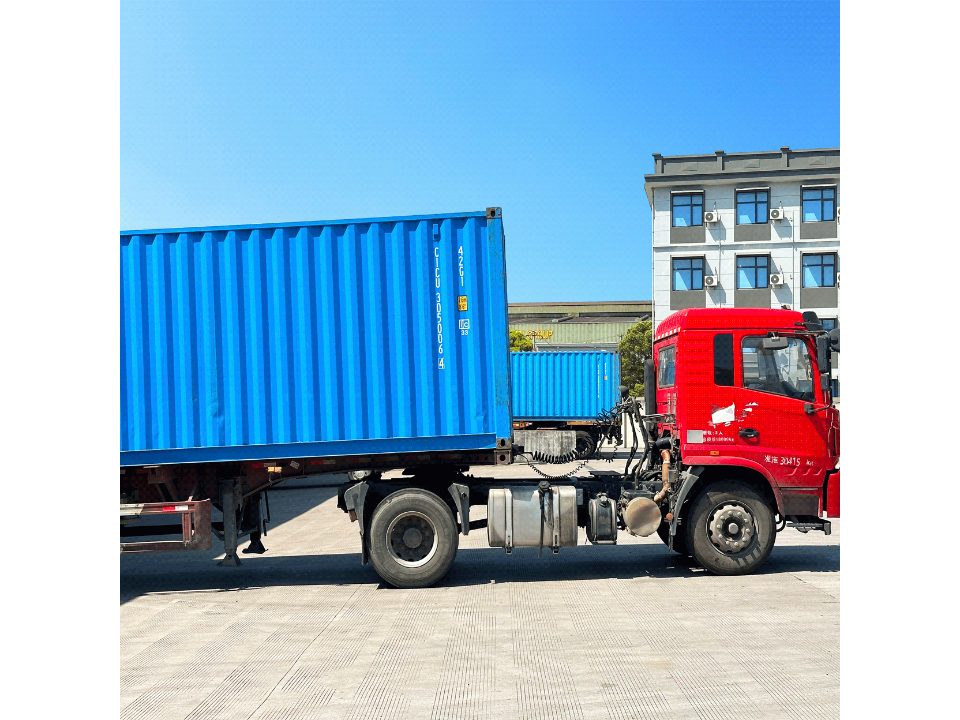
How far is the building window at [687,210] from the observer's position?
40.8 m

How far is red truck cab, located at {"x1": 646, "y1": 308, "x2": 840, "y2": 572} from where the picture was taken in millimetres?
8539

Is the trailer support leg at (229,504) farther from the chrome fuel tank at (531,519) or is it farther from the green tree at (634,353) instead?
the green tree at (634,353)

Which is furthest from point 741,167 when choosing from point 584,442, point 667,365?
point 667,365

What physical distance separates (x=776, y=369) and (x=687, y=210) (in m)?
34.3

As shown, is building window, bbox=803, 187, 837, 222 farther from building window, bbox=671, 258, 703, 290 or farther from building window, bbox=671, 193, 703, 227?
building window, bbox=671, 258, 703, 290

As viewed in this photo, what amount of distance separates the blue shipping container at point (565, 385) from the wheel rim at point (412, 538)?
64.2 ft

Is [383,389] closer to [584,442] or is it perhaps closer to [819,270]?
[584,442]

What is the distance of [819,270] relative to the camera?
39875mm

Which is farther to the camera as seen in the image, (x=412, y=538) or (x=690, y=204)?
(x=690, y=204)
